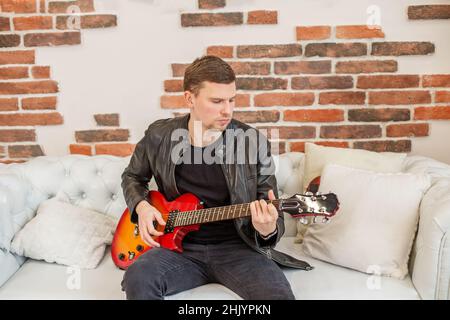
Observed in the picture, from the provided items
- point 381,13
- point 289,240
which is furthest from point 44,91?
point 381,13

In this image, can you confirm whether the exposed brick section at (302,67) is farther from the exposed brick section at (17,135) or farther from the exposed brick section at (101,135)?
the exposed brick section at (17,135)

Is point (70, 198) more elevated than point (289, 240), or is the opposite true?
point (70, 198)

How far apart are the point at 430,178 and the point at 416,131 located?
0.58 meters

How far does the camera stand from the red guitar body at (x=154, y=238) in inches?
77.4

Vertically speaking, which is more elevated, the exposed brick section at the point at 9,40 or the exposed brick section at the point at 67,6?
the exposed brick section at the point at 67,6

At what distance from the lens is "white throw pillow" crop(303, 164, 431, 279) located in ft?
6.38

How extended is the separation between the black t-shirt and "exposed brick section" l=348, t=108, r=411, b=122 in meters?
0.85

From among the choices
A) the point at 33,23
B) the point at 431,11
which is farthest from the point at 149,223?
the point at 431,11

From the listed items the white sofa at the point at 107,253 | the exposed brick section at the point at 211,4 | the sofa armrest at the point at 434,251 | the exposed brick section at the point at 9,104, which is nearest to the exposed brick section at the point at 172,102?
the white sofa at the point at 107,253

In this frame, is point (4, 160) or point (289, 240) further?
point (4, 160)

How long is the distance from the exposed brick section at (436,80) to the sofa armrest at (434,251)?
784mm
